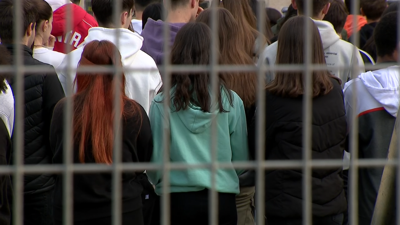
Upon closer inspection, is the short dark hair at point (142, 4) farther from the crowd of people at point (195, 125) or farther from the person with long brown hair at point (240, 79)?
the person with long brown hair at point (240, 79)

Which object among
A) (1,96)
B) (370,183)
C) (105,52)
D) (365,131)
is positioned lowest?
(370,183)

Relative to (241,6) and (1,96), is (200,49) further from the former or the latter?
(241,6)

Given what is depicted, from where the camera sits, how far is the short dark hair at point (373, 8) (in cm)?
571

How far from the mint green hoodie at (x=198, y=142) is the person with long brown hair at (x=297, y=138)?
0.10 meters

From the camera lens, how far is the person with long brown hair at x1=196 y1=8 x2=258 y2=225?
317 cm

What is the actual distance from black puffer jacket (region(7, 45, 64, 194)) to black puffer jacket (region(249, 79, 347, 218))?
1055mm

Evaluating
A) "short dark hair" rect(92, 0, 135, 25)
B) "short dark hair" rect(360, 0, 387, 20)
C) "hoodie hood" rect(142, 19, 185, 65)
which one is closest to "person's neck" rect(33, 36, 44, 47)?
"short dark hair" rect(92, 0, 135, 25)

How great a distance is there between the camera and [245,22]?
3816 millimetres

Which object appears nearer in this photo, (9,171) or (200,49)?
(9,171)

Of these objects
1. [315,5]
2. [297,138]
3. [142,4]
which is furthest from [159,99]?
[142,4]

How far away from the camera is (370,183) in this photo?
3.33m

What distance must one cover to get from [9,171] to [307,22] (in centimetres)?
80

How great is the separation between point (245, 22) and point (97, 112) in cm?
145

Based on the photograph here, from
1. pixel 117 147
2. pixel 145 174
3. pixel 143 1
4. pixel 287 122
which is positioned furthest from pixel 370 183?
pixel 143 1
